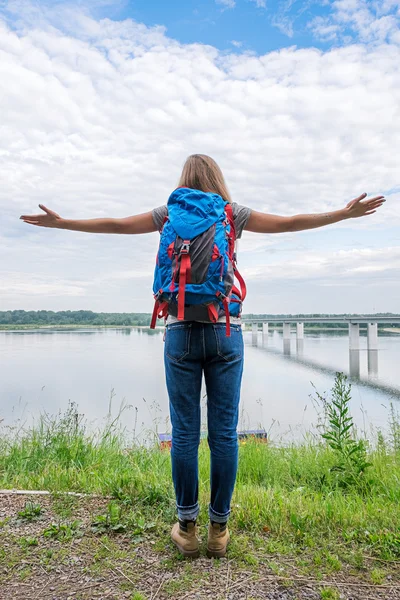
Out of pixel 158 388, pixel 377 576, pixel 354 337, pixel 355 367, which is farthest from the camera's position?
pixel 354 337

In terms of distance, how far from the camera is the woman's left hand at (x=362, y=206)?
214 cm

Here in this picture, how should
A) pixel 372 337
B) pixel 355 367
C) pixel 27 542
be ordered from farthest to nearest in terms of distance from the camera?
pixel 372 337
pixel 355 367
pixel 27 542

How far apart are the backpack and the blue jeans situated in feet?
0.26

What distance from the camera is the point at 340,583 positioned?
5.91ft

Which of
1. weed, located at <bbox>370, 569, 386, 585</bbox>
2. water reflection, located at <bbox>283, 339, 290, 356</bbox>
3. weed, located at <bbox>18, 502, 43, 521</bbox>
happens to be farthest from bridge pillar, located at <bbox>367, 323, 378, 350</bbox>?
weed, located at <bbox>18, 502, 43, 521</bbox>

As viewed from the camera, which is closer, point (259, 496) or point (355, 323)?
point (259, 496)

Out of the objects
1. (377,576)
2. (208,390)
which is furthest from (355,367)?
(208,390)

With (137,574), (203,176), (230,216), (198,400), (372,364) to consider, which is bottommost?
(372,364)

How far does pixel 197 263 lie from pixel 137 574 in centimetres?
132

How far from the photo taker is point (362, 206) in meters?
2.17

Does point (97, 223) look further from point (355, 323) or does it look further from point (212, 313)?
point (355, 323)

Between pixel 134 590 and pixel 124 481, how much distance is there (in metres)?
0.89

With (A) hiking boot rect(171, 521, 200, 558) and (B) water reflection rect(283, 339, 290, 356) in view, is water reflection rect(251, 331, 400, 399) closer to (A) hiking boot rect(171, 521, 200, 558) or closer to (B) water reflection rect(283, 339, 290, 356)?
(B) water reflection rect(283, 339, 290, 356)

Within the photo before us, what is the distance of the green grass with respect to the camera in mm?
2066
